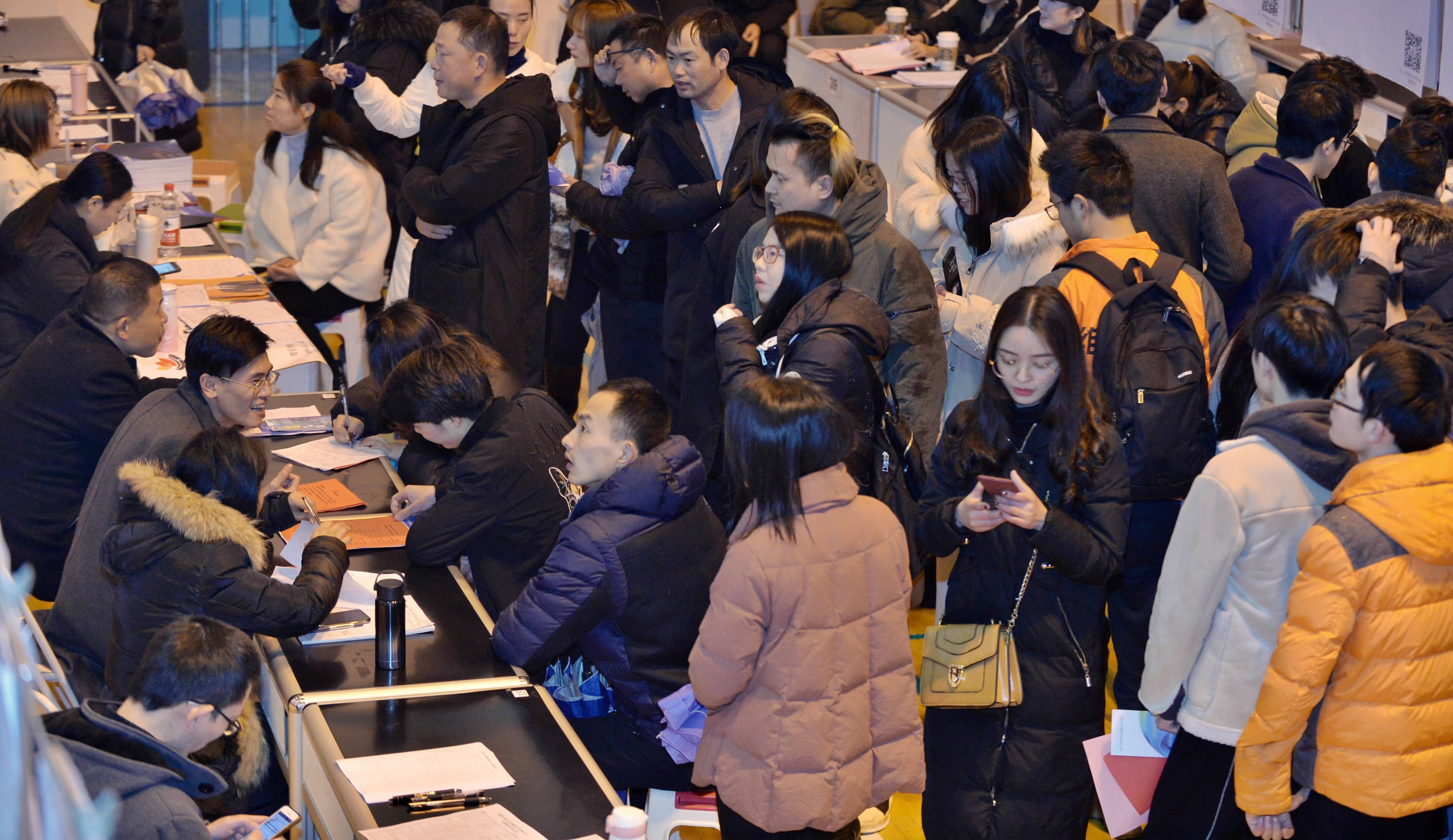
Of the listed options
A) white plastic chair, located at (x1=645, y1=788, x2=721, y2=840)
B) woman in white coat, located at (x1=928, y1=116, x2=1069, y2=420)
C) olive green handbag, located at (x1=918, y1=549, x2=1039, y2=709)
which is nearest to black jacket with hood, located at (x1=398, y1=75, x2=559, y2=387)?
woman in white coat, located at (x1=928, y1=116, x2=1069, y2=420)

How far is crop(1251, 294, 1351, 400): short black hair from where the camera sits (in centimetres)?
257

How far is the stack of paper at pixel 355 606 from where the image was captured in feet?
10.1

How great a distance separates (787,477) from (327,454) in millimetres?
2121

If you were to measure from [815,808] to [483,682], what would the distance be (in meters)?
0.79

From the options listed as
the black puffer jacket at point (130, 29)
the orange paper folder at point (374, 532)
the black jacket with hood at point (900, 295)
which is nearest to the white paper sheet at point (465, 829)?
the orange paper folder at point (374, 532)

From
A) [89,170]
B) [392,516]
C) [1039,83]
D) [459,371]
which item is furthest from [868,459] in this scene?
[89,170]

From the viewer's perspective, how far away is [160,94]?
732cm

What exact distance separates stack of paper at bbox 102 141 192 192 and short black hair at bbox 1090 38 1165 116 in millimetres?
4087

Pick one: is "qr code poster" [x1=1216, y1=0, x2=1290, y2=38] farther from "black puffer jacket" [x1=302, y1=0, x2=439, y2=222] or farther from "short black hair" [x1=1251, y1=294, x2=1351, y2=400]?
"black puffer jacket" [x1=302, y1=0, x2=439, y2=222]

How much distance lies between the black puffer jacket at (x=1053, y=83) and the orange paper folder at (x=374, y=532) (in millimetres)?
2749

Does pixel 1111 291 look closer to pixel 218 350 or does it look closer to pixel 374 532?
pixel 374 532

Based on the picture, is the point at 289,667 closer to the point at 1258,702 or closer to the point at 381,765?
the point at 381,765

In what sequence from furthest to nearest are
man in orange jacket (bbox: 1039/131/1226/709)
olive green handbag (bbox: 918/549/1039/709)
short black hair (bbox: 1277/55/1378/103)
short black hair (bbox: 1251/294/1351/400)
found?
short black hair (bbox: 1277/55/1378/103), man in orange jacket (bbox: 1039/131/1226/709), olive green handbag (bbox: 918/549/1039/709), short black hair (bbox: 1251/294/1351/400)

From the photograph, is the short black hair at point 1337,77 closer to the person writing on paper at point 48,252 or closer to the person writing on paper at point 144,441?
the person writing on paper at point 144,441
